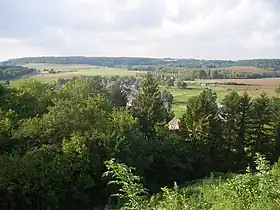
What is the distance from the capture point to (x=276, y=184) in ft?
30.3

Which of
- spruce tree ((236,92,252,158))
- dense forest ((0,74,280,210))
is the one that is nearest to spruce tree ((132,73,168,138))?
A: dense forest ((0,74,280,210))

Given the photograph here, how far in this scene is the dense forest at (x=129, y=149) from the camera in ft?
75.5

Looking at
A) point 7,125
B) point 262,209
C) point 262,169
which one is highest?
point 262,169

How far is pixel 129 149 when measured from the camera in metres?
29.8

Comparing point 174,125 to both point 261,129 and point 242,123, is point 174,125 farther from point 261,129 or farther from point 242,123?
point 261,129

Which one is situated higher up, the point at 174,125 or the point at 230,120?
the point at 230,120

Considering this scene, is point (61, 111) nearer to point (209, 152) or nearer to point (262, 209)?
point (209, 152)

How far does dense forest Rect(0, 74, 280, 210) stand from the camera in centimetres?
2303

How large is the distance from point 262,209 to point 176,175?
89.6ft

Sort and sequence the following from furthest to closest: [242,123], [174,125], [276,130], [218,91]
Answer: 1. [218,91]
2. [174,125]
3. [276,130]
4. [242,123]

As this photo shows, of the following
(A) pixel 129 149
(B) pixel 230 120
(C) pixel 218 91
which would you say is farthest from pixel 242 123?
(C) pixel 218 91

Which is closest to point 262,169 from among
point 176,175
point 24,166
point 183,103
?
point 24,166

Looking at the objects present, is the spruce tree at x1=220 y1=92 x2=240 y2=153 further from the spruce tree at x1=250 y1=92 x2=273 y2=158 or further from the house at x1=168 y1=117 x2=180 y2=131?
the house at x1=168 y1=117 x2=180 y2=131

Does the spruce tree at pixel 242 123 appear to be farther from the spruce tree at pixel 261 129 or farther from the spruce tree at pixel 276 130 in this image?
the spruce tree at pixel 276 130
